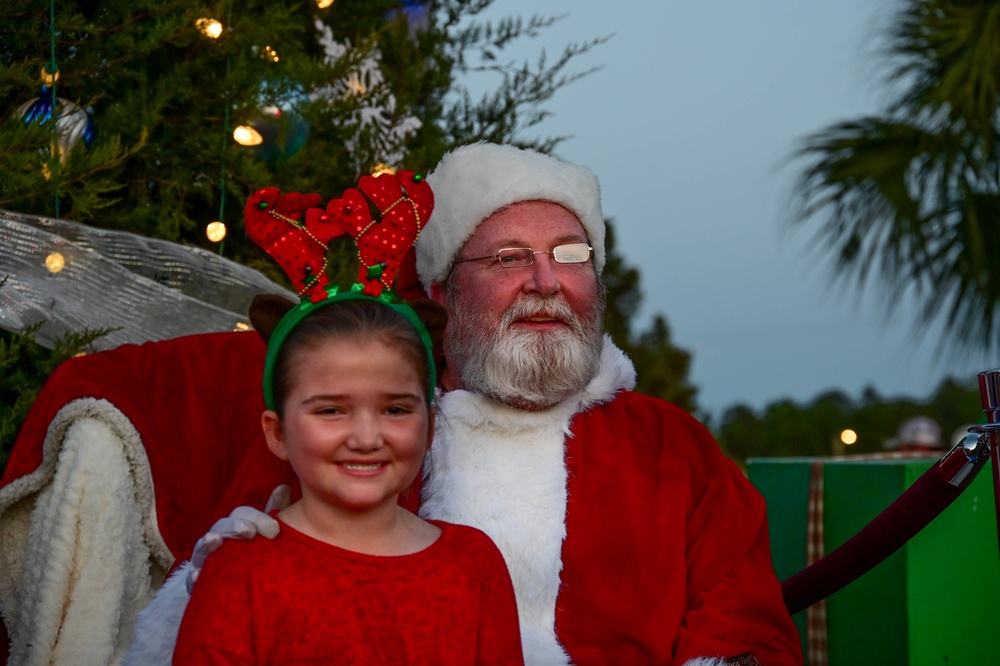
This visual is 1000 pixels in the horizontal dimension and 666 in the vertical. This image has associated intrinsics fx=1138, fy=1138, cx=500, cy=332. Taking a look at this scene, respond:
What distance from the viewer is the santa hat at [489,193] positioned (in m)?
2.94

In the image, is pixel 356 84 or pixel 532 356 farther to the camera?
pixel 356 84

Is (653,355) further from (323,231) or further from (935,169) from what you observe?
(323,231)

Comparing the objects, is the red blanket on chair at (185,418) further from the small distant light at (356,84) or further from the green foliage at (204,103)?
the small distant light at (356,84)

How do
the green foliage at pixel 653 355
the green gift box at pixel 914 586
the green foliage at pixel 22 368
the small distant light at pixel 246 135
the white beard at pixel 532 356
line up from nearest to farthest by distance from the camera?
the white beard at pixel 532 356 < the green foliage at pixel 22 368 < the small distant light at pixel 246 135 < the green gift box at pixel 914 586 < the green foliage at pixel 653 355

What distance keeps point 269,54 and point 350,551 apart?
2.14 meters

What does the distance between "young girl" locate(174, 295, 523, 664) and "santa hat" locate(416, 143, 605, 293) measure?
889 millimetres

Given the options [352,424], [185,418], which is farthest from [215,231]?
[352,424]

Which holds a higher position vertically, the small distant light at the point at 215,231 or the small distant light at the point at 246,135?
the small distant light at the point at 246,135

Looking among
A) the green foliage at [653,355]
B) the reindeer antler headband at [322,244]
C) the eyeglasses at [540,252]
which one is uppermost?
the green foliage at [653,355]

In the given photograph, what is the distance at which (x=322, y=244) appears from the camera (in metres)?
2.23

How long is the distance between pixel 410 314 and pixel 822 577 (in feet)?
4.85

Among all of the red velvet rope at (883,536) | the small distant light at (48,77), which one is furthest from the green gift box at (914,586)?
the small distant light at (48,77)

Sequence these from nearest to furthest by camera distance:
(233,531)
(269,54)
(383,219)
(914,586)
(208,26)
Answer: (233,531), (383,219), (208,26), (914,586), (269,54)

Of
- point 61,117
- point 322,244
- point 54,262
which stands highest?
point 61,117
